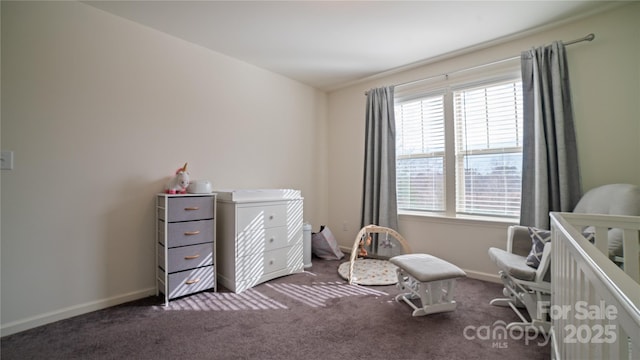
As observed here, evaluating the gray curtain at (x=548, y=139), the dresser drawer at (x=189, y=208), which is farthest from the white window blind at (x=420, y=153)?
the dresser drawer at (x=189, y=208)

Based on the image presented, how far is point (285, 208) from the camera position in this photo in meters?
2.81

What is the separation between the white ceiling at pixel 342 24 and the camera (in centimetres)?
210

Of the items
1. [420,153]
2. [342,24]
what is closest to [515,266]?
[420,153]

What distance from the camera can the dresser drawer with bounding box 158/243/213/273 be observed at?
2.19 m

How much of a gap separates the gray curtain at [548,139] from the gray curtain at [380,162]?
4.23 feet

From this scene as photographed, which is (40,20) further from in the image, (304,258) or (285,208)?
(304,258)

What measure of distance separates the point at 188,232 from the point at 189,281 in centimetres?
41

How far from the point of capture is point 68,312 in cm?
196

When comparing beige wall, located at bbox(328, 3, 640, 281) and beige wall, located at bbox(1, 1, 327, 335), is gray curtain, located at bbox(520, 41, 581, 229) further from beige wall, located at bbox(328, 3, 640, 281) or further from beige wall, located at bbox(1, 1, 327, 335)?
beige wall, located at bbox(1, 1, 327, 335)

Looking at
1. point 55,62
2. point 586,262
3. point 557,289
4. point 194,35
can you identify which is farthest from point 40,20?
point 557,289

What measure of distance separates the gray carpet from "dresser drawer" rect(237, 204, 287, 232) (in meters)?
0.60

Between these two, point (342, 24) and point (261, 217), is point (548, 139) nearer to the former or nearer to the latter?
point (342, 24)

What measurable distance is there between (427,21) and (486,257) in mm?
2272

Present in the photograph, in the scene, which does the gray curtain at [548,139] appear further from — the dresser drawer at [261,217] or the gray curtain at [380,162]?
the dresser drawer at [261,217]
